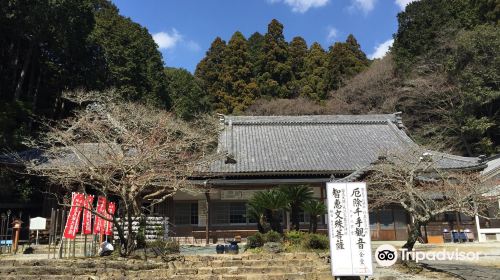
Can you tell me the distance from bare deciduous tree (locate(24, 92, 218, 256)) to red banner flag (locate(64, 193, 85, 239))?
40cm

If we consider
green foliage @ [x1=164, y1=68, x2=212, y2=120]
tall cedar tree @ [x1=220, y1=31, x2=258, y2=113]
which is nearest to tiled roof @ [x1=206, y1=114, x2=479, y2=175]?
green foliage @ [x1=164, y1=68, x2=212, y2=120]

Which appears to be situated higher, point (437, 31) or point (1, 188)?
point (437, 31)

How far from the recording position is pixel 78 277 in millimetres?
10297

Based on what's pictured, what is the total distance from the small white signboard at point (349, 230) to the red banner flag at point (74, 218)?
805cm

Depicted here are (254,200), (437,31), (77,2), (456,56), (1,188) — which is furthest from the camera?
(437,31)

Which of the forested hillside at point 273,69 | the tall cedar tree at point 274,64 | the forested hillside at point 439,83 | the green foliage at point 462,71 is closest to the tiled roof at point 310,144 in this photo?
the forested hillside at point 439,83

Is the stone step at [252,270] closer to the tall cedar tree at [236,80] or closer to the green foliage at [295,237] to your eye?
the green foliage at [295,237]

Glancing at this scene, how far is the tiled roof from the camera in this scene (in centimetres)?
1977

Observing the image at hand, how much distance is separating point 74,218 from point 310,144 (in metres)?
14.0

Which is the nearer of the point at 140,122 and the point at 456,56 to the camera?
the point at 140,122

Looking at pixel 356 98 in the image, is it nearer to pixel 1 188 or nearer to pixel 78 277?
pixel 1 188

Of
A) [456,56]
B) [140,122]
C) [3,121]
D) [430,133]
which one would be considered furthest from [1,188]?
[456,56]

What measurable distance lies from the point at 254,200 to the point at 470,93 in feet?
69.4

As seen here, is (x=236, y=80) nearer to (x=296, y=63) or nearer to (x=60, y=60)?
(x=296, y=63)
